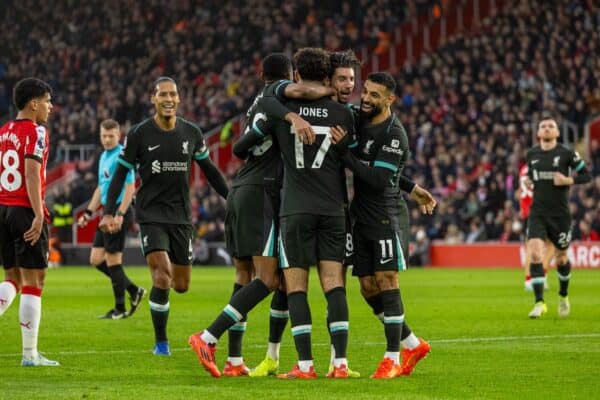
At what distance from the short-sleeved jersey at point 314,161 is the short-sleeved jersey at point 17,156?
226cm

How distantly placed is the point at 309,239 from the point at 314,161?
58cm

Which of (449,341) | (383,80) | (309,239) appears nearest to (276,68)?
(383,80)

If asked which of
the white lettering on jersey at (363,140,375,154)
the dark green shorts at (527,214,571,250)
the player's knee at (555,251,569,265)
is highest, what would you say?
the white lettering on jersey at (363,140,375,154)

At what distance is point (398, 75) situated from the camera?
4425cm

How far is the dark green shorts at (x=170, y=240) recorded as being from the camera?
11664 millimetres

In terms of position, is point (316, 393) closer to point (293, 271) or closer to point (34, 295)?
point (293, 271)

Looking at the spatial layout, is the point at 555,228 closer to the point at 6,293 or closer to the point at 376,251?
A: the point at 376,251

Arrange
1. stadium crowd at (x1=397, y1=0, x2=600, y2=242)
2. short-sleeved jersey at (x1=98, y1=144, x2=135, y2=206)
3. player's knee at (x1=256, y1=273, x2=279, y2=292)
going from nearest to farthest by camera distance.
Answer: player's knee at (x1=256, y1=273, x2=279, y2=292), short-sleeved jersey at (x1=98, y1=144, x2=135, y2=206), stadium crowd at (x1=397, y1=0, x2=600, y2=242)

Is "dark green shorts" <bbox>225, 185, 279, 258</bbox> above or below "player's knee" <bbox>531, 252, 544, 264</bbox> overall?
above

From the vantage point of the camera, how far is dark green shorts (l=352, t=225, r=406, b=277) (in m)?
9.92

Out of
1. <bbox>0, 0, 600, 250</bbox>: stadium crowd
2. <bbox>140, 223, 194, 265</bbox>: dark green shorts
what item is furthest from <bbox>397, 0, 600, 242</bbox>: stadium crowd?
<bbox>140, 223, 194, 265</bbox>: dark green shorts

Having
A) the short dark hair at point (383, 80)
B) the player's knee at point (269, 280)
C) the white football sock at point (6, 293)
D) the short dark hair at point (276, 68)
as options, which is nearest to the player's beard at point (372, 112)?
the short dark hair at point (383, 80)

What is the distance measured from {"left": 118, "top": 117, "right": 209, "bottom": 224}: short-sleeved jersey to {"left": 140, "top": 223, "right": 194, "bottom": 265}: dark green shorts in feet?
0.19

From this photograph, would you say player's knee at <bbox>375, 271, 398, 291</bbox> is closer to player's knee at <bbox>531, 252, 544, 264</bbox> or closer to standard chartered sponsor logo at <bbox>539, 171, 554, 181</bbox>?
player's knee at <bbox>531, 252, 544, 264</bbox>
